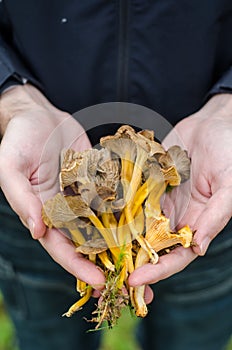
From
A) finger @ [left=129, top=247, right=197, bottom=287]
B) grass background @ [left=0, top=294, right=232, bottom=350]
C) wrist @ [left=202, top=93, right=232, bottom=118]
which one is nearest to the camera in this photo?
finger @ [left=129, top=247, right=197, bottom=287]

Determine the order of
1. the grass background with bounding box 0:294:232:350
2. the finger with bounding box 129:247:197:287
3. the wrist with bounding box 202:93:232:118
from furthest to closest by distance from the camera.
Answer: the grass background with bounding box 0:294:232:350, the wrist with bounding box 202:93:232:118, the finger with bounding box 129:247:197:287

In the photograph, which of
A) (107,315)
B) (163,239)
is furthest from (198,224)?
(107,315)

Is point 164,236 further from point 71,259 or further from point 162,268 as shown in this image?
point 71,259

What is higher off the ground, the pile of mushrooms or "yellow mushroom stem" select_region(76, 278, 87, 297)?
the pile of mushrooms

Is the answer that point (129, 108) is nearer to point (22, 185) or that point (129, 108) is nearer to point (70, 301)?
point (22, 185)

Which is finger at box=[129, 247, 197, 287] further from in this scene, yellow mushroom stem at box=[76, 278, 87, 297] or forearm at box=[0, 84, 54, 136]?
forearm at box=[0, 84, 54, 136]

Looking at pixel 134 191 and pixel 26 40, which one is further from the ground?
pixel 26 40

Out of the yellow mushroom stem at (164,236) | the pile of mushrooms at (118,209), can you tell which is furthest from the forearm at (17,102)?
the yellow mushroom stem at (164,236)

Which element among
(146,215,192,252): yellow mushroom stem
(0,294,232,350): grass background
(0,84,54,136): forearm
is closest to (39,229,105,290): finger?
(146,215,192,252): yellow mushroom stem
